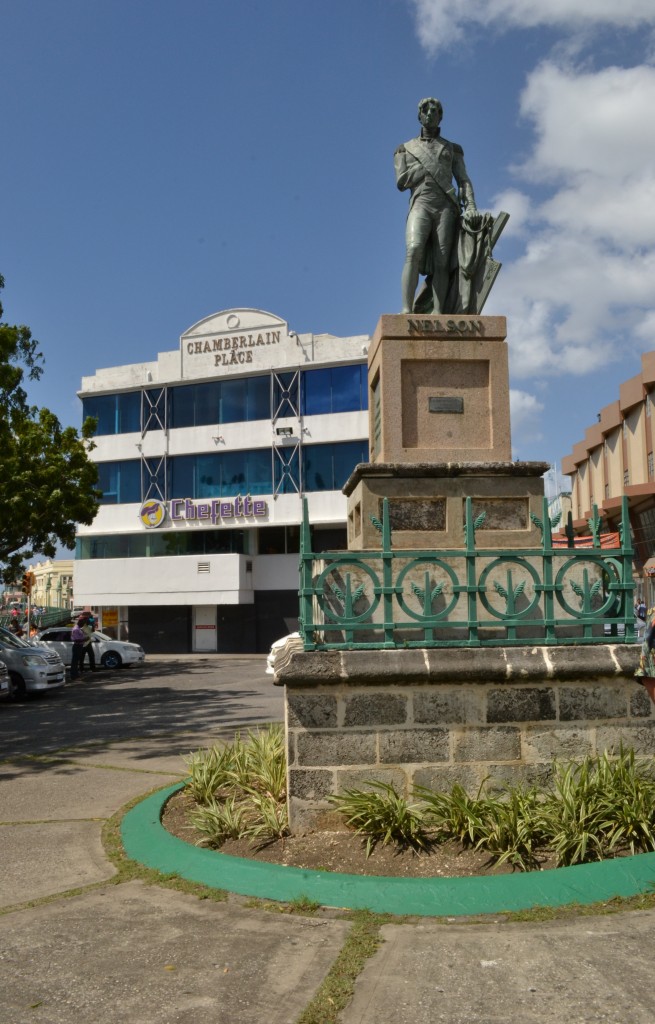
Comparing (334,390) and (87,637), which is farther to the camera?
(334,390)

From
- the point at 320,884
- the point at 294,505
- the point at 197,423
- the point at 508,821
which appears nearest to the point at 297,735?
the point at 320,884

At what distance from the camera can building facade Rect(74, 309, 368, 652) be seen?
32906 millimetres

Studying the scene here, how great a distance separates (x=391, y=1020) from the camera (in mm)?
3221

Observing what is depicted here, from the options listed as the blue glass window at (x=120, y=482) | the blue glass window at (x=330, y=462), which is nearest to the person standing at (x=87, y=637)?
the blue glass window at (x=330, y=462)

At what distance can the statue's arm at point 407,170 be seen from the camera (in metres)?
7.55

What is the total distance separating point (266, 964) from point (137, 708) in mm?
11738

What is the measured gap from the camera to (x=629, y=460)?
3722cm

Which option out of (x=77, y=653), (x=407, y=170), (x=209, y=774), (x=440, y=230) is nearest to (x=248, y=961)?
(x=209, y=774)

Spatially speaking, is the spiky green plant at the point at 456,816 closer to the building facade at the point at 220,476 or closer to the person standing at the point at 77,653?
the person standing at the point at 77,653

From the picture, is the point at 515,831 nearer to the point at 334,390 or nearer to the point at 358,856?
the point at 358,856

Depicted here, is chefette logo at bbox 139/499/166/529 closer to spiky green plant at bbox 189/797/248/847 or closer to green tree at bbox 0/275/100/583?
green tree at bbox 0/275/100/583

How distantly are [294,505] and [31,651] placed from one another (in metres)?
16.2

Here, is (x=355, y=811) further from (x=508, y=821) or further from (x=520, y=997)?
(x=520, y=997)

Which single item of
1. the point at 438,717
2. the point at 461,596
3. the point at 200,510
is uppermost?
the point at 200,510
